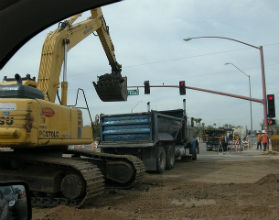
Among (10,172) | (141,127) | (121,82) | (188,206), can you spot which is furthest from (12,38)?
(141,127)

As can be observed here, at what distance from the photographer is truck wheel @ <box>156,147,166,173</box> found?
41.7ft

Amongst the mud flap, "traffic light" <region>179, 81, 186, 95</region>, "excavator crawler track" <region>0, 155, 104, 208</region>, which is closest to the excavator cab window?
"excavator crawler track" <region>0, 155, 104, 208</region>

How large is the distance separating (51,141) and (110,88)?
469 centimetres

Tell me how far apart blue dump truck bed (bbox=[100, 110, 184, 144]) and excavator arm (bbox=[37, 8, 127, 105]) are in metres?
1.44

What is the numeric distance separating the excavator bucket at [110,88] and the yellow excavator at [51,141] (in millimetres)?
1917

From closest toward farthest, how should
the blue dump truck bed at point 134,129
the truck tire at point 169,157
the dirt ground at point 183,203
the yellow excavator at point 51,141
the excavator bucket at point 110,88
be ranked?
1. the dirt ground at point 183,203
2. the yellow excavator at point 51,141
3. the excavator bucket at point 110,88
4. the blue dump truck bed at point 134,129
5. the truck tire at point 169,157

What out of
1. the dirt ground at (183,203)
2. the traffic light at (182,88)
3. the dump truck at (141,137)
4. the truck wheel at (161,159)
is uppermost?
the traffic light at (182,88)

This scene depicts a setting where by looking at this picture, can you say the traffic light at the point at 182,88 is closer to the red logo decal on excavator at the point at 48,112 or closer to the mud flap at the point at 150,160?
the mud flap at the point at 150,160

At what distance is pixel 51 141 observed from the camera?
718 centimetres

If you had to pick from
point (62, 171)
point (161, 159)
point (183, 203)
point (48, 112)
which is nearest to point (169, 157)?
point (161, 159)

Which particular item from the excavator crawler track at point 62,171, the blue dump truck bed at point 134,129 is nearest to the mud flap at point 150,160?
the blue dump truck bed at point 134,129

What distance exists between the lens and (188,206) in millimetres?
6953

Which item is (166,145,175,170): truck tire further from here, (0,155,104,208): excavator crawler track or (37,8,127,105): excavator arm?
(0,155,104,208): excavator crawler track

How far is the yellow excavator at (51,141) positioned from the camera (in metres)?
6.56
